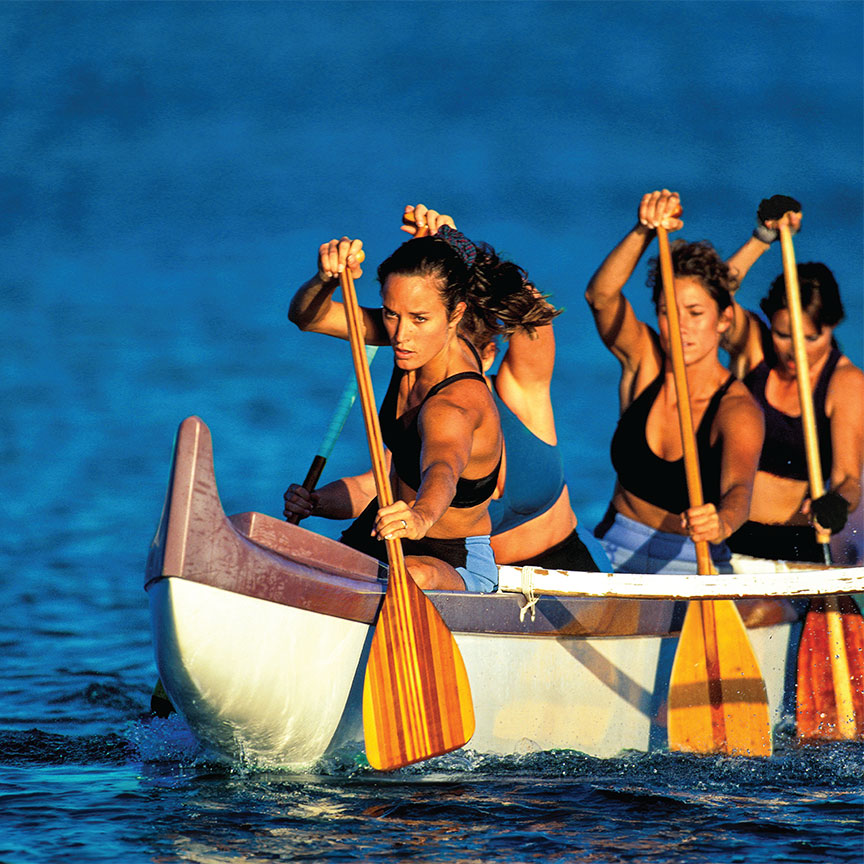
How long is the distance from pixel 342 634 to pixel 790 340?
2.51m

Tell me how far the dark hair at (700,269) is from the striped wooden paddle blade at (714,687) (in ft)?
3.98

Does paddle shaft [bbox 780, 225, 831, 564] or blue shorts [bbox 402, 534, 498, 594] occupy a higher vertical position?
paddle shaft [bbox 780, 225, 831, 564]

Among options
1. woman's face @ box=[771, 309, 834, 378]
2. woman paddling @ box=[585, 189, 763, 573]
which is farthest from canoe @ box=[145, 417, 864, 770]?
woman's face @ box=[771, 309, 834, 378]

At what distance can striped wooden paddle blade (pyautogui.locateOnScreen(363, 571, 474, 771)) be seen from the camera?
400cm

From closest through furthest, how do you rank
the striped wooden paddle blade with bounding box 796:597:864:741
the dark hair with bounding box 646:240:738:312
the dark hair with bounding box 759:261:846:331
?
the striped wooden paddle blade with bounding box 796:597:864:741, the dark hair with bounding box 646:240:738:312, the dark hair with bounding box 759:261:846:331

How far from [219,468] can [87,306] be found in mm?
6132

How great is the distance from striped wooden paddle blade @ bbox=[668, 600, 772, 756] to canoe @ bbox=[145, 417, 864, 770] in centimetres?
6

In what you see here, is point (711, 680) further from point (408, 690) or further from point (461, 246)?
point (461, 246)

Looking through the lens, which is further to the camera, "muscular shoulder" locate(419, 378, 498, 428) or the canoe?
"muscular shoulder" locate(419, 378, 498, 428)

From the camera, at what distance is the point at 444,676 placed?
406cm

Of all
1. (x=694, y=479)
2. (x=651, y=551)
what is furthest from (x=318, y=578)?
(x=651, y=551)

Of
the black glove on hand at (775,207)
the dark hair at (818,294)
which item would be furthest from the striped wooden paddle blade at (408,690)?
the dark hair at (818,294)

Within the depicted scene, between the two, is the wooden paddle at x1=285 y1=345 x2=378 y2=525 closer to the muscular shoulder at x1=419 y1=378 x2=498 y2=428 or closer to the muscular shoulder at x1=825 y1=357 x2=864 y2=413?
the muscular shoulder at x1=419 y1=378 x2=498 y2=428

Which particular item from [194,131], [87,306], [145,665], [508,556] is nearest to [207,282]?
[87,306]
